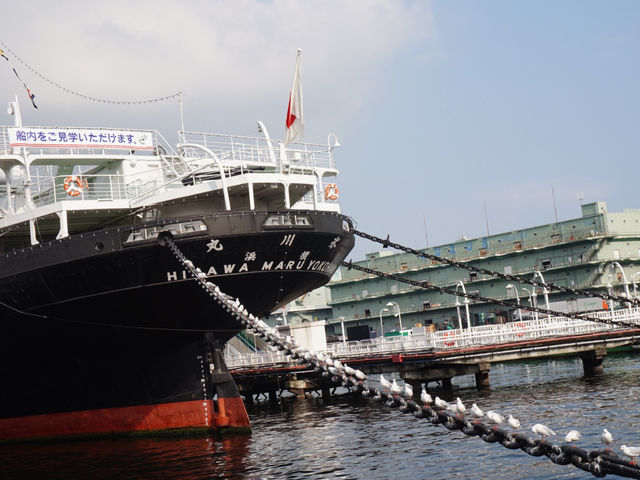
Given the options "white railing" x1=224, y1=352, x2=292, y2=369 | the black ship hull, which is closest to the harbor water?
the black ship hull

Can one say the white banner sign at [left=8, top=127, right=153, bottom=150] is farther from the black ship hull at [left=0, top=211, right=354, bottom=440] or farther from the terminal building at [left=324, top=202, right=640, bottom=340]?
the terminal building at [left=324, top=202, right=640, bottom=340]

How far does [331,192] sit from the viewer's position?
31.4 meters

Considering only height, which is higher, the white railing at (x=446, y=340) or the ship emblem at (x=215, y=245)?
the ship emblem at (x=215, y=245)

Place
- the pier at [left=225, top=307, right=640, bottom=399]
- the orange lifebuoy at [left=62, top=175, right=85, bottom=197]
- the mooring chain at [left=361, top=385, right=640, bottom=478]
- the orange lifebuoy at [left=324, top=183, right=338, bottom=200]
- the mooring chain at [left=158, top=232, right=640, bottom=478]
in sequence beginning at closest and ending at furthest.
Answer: the mooring chain at [left=361, top=385, right=640, bottom=478] → the mooring chain at [left=158, top=232, right=640, bottom=478] → the orange lifebuoy at [left=62, top=175, right=85, bottom=197] → the orange lifebuoy at [left=324, top=183, right=338, bottom=200] → the pier at [left=225, top=307, right=640, bottom=399]

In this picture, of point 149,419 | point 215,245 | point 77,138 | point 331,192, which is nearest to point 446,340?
point 331,192

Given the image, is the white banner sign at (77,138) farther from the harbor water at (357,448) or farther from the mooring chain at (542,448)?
the mooring chain at (542,448)

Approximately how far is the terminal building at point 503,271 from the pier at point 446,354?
30501 mm

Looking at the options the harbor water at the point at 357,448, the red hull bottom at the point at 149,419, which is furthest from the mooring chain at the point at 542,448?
the red hull bottom at the point at 149,419

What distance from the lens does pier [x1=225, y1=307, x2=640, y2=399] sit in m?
38.3

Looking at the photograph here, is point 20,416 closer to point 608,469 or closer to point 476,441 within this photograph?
point 476,441

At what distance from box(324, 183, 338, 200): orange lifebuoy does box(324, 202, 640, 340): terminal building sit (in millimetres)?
43128

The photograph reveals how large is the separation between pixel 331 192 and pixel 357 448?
35.9ft

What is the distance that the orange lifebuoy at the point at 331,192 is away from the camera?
103 ft

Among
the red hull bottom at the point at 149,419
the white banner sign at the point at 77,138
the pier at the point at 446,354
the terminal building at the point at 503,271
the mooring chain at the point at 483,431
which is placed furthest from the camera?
the terminal building at the point at 503,271
